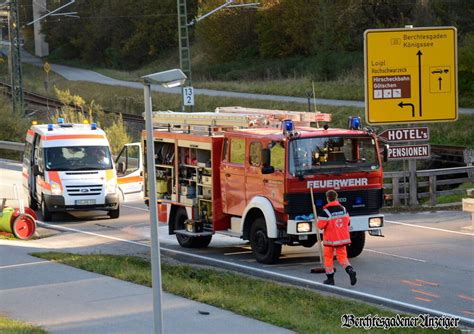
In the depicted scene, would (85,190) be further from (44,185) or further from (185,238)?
(185,238)

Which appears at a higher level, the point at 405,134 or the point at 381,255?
the point at 405,134

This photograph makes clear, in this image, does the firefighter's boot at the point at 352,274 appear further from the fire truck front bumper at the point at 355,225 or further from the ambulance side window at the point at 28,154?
the ambulance side window at the point at 28,154

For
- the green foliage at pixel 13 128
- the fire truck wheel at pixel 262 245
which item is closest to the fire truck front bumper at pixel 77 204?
the fire truck wheel at pixel 262 245

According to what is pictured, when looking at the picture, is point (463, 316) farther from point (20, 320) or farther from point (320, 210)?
point (20, 320)

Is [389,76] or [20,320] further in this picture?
[389,76]

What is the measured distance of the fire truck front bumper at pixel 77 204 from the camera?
24469 mm

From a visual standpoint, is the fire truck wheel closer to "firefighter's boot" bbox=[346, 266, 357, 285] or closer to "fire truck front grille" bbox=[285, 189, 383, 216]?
"fire truck front grille" bbox=[285, 189, 383, 216]

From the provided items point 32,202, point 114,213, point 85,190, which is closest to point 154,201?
point 85,190

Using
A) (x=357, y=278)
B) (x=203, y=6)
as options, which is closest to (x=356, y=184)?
(x=357, y=278)

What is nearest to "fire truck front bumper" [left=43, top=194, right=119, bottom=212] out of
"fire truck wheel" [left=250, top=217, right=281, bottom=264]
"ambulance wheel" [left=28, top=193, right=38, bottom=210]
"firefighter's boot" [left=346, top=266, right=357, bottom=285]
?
"ambulance wheel" [left=28, top=193, right=38, bottom=210]

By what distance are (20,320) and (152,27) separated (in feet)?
277

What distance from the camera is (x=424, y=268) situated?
54.2ft

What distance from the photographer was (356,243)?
1767cm

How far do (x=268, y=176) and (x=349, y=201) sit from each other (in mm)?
1483
